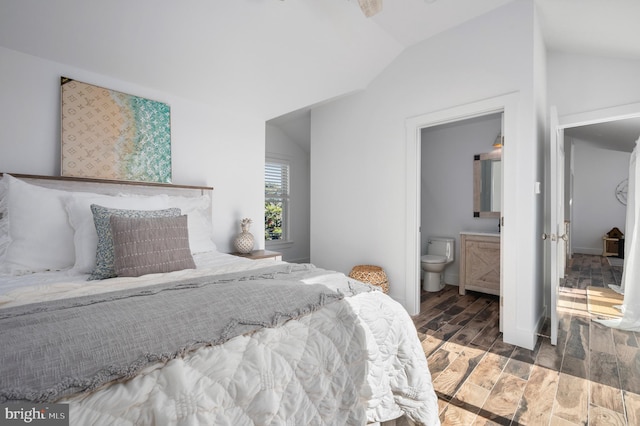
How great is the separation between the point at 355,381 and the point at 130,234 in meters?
1.36

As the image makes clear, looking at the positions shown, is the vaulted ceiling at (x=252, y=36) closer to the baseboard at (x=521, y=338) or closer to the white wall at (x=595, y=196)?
the baseboard at (x=521, y=338)

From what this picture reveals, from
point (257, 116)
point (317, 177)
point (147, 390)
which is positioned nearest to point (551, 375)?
point (147, 390)

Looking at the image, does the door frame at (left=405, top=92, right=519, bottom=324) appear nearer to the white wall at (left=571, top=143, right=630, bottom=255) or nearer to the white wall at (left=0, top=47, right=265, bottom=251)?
the white wall at (left=0, top=47, right=265, bottom=251)

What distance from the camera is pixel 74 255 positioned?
189 centimetres

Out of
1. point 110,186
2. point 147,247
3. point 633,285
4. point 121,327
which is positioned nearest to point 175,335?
point 121,327

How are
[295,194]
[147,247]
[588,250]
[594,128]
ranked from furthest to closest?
[588,250] < [295,194] < [594,128] < [147,247]

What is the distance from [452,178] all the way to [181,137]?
3.65 m

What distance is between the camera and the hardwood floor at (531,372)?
1642 millimetres

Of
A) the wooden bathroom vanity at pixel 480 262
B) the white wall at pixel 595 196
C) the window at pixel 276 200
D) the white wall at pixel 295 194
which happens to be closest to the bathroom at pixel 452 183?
the wooden bathroom vanity at pixel 480 262

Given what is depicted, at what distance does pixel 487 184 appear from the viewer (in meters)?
4.11

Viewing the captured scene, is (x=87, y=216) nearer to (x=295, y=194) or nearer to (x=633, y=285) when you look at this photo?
(x=295, y=194)

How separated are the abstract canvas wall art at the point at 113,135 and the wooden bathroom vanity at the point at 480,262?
3.53 m

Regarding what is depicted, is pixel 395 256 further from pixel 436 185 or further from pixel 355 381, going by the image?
pixel 355 381

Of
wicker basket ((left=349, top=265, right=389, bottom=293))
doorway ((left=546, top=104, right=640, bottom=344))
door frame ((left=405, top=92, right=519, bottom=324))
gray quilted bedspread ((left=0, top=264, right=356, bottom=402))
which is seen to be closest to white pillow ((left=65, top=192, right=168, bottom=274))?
gray quilted bedspread ((left=0, top=264, right=356, bottom=402))
